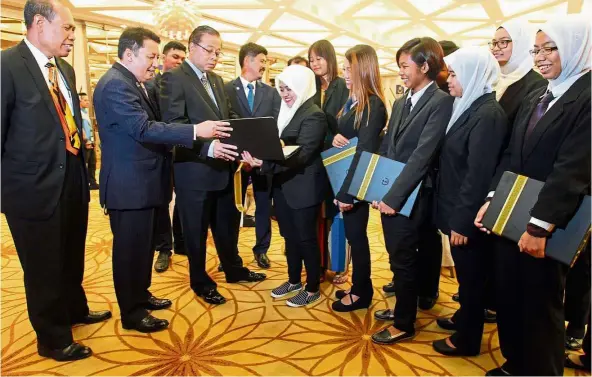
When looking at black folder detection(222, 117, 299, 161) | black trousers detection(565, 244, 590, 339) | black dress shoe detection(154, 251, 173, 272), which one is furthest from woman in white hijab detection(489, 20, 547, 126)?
black dress shoe detection(154, 251, 173, 272)

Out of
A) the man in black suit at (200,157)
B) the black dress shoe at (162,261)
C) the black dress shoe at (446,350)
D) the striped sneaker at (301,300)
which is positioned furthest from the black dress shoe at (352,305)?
the black dress shoe at (162,261)

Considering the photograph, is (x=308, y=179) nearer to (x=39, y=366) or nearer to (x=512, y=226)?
(x=512, y=226)

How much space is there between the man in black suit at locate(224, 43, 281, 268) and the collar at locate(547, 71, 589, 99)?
6.99 ft

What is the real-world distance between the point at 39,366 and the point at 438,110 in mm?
2250

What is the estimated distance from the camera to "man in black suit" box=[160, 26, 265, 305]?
2.30 meters

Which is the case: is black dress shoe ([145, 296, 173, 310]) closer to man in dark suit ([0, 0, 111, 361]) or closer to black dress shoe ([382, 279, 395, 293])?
man in dark suit ([0, 0, 111, 361])

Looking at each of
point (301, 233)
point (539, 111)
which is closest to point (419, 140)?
point (539, 111)

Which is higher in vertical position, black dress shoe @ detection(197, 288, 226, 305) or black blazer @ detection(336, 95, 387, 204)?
black blazer @ detection(336, 95, 387, 204)

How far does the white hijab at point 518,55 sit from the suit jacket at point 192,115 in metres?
1.62

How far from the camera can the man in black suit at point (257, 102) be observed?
3232 millimetres

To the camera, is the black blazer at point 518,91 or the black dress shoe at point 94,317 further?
the black dress shoe at point 94,317

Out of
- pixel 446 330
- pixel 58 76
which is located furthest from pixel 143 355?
pixel 446 330

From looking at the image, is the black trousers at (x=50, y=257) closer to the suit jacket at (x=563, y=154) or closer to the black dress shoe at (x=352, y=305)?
the black dress shoe at (x=352, y=305)

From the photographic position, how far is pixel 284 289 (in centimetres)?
267
